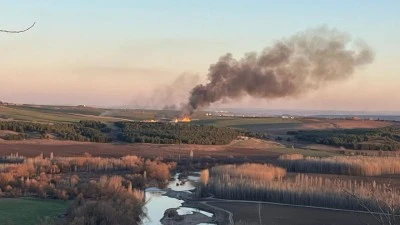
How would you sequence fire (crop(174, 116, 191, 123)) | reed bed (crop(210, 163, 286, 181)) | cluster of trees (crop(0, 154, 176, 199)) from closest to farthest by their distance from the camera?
cluster of trees (crop(0, 154, 176, 199))
reed bed (crop(210, 163, 286, 181))
fire (crop(174, 116, 191, 123))

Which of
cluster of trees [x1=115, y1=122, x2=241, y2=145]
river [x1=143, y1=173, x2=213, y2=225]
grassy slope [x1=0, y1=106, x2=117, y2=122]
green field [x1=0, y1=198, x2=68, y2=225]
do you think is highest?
grassy slope [x1=0, y1=106, x2=117, y2=122]

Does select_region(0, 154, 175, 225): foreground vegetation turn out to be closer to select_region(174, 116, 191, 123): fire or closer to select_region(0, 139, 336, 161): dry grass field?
select_region(0, 139, 336, 161): dry grass field

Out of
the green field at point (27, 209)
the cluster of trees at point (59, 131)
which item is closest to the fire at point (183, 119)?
the cluster of trees at point (59, 131)

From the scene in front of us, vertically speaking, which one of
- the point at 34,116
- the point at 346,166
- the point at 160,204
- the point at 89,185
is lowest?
the point at 160,204

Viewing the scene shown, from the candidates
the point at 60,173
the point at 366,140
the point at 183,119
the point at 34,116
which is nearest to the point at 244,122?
the point at 34,116

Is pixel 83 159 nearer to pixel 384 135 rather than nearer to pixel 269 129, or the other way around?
pixel 384 135

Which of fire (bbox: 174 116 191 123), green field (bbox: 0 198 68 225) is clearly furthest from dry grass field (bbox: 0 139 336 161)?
green field (bbox: 0 198 68 225)

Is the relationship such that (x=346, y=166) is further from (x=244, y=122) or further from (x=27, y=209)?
(x=244, y=122)
